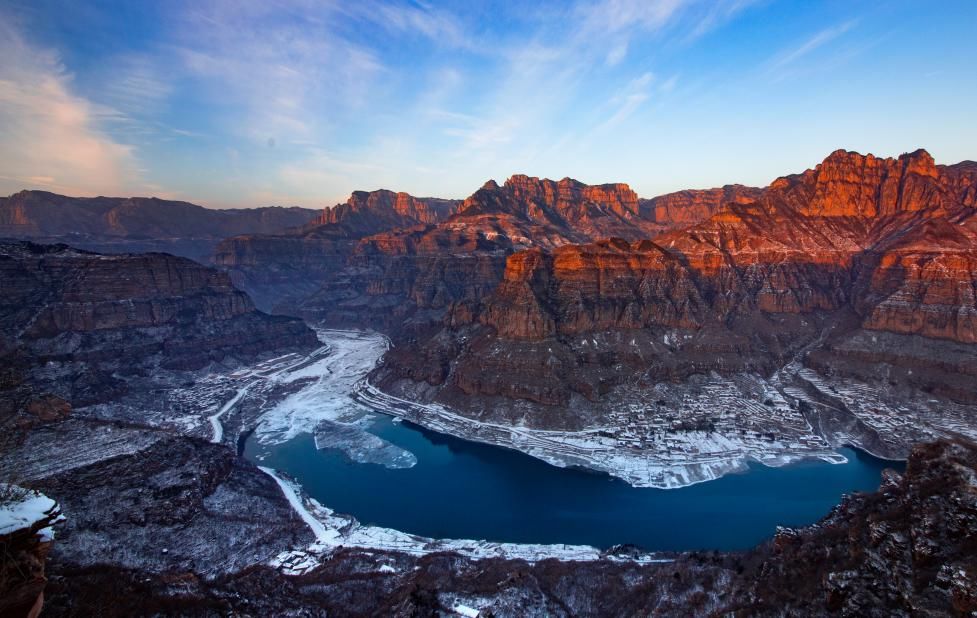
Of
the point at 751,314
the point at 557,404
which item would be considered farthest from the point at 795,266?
the point at 557,404

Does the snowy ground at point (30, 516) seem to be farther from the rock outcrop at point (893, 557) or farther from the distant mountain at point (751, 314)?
the distant mountain at point (751, 314)

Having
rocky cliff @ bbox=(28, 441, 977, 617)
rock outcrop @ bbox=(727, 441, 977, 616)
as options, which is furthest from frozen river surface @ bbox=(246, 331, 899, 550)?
rock outcrop @ bbox=(727, 441, 977, 616)

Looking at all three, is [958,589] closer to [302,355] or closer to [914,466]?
[914,466]

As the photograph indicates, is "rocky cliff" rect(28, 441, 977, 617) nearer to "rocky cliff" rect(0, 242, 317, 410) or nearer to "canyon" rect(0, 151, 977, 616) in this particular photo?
"canyon" rect(0, 151, 977, 616)

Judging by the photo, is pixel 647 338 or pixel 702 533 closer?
pixel 702 533

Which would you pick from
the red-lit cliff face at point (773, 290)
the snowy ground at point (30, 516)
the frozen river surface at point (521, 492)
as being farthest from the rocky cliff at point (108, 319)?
the snowy ground at point (30, 516)

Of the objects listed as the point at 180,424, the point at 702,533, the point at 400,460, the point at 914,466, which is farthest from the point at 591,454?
the point at 180,424
